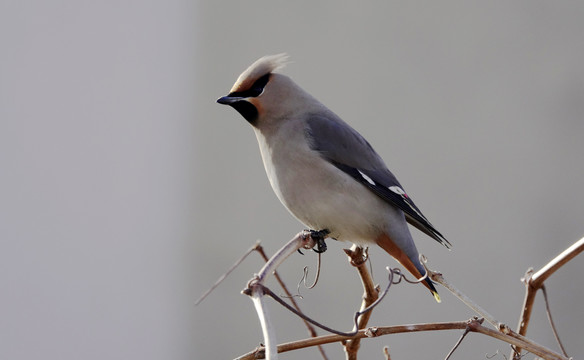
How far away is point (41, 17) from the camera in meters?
4.05

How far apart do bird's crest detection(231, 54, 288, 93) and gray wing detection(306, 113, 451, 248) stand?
0.66 feet

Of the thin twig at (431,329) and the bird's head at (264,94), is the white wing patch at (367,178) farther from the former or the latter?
the thin twig at (431,329)

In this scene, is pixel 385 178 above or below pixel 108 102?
below

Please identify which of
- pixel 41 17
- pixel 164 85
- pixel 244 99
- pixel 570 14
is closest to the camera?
pixel 244 99

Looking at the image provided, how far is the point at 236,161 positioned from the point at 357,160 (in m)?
2.07

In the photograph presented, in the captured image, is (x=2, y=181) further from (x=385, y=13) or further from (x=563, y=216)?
(x=563, y=216)

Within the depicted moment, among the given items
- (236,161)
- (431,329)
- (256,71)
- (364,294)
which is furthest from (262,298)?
(236,161)

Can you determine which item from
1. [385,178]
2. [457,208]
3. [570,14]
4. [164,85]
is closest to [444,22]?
[570,14]

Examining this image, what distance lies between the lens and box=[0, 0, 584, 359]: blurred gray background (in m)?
3.71

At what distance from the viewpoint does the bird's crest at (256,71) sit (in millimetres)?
2049

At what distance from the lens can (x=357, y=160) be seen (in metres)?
Answer: 2.18

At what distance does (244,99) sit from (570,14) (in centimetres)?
221

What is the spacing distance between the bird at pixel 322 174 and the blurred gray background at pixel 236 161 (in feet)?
4.98

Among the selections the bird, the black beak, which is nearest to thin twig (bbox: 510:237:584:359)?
the bird
